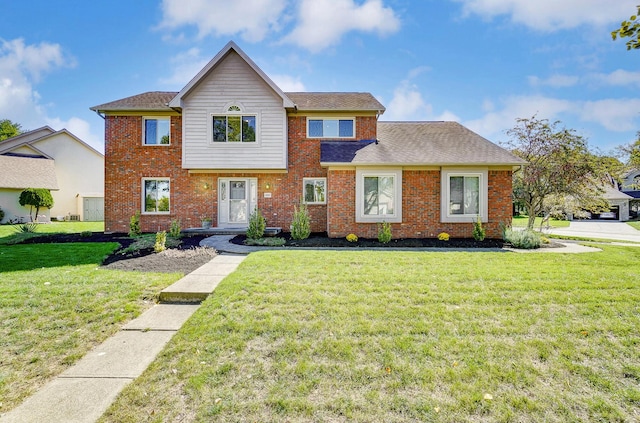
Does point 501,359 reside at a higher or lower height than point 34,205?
lower

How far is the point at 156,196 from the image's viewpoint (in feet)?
46.5

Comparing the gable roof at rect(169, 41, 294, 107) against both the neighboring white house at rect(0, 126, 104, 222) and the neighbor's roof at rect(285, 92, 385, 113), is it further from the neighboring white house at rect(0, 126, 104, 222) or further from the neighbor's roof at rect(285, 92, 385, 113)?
the neighboring white house at rect(0, 126, 104, 222)

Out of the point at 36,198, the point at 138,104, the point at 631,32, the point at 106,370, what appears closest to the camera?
the point at 631,32

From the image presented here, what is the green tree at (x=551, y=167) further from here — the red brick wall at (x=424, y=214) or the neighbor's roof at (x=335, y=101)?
the neighbor's roof at (x=335, y=101)

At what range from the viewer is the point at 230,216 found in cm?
1420

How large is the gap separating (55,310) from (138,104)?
40.2 feet

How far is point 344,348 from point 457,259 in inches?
221

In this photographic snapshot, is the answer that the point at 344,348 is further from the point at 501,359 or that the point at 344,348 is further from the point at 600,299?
the point at 600,299

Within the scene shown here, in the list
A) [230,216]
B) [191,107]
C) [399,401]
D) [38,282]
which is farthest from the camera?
[230,216]

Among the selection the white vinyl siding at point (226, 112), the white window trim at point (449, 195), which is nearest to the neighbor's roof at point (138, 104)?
the white vinyl siding at point (226, 112)

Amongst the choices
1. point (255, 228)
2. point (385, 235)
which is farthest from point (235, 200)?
point (385, 235)

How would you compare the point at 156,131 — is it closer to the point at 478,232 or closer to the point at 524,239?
the point at 478,232

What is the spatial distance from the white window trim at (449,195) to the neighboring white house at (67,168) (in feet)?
88.1

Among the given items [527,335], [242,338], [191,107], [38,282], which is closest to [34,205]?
[191,107]
